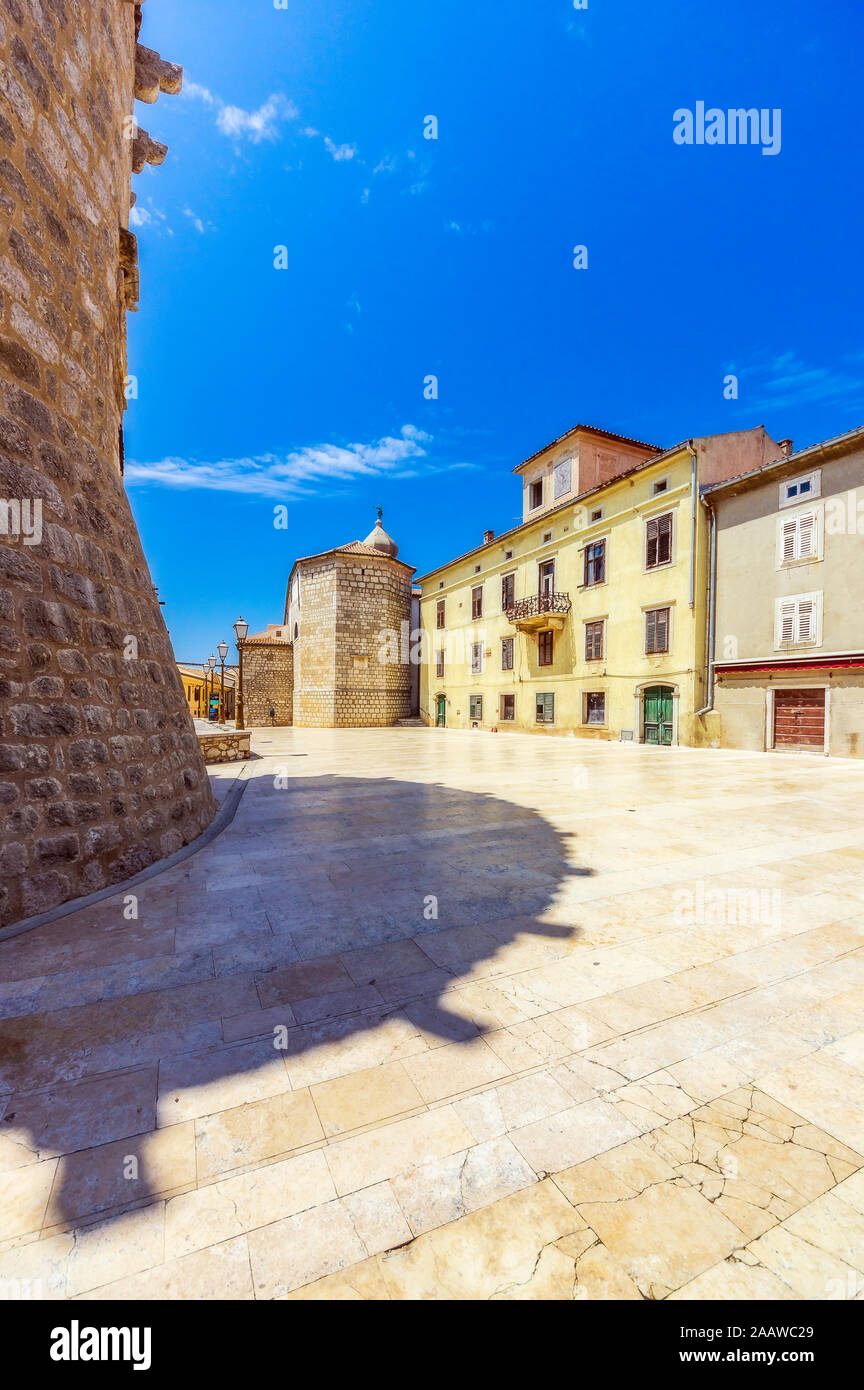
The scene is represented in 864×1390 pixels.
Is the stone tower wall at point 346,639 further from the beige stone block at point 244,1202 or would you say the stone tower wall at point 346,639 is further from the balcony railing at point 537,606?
the beige stone block at point 244,1202

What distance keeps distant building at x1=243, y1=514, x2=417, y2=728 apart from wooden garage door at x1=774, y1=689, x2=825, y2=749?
64.8 ft

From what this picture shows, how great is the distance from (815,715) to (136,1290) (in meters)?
16.8

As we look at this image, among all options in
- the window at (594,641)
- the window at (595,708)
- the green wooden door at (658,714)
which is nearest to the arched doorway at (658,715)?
the green wooden door at (658,714)

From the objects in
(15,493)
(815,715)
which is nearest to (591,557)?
(815,715)

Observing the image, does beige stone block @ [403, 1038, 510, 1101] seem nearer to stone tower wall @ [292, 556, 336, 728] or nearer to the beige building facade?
the beige building facade

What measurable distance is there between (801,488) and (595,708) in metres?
9.28

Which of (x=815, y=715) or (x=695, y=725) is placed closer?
(x=815, y=715)

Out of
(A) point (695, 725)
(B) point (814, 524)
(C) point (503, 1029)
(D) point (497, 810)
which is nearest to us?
(C) point (503, 1029)

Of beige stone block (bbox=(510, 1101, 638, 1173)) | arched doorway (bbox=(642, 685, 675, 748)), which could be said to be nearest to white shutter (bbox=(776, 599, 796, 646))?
arched doorway (bbox=(642, 685, 675, 748))

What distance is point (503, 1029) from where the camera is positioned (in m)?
2.44

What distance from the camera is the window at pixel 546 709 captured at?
22266mm
